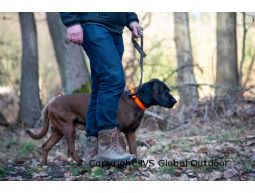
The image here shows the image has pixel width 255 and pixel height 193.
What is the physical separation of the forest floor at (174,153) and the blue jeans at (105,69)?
547mm

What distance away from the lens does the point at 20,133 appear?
11.7m

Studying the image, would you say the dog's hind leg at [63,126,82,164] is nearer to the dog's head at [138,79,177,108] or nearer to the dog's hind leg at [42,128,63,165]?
the dog's hind leg at [42,128,63,165]

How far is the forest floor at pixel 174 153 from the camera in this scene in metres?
5.69

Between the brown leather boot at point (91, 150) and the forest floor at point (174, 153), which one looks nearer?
the forest floor at point (174, 153)

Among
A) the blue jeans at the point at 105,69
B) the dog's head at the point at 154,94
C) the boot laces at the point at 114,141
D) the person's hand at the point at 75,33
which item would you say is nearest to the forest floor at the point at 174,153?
the boot laces at the point at 114,141

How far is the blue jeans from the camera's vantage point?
568 cm

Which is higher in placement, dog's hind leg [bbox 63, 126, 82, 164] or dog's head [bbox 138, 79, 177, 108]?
dog's head [bbox 138, 79, 177, 108]

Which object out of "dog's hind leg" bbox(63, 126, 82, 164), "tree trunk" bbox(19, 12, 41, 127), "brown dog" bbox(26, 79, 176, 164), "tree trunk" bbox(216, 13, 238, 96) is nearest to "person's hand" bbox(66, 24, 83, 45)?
"brown dog" bbox(26, 79, 176, 164)

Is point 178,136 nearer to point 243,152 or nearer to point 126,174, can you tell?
point 243,152

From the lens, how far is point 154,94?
6820 millimetres

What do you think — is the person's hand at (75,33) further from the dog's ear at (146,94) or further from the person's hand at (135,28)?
the dog's ear at (146,94)

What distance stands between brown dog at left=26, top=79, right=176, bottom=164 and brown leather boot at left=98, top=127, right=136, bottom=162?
0.90 meters

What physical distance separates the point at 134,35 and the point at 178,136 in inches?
134

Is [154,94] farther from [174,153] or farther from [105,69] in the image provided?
[105,69]
